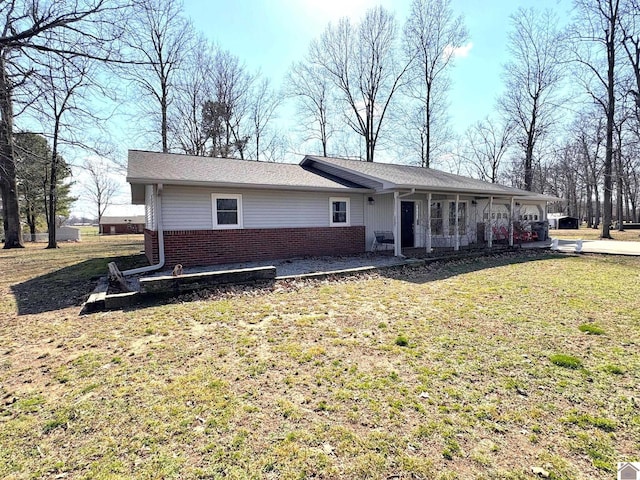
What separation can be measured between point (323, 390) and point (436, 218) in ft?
40.1

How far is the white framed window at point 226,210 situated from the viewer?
9594 mm

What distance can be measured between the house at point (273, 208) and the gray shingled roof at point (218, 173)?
28 millimetres

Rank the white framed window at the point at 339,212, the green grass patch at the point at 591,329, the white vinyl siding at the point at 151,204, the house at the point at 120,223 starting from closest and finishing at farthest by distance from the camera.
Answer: the green grass patch at the point at 591,329, the white vinyl siding at the point at 151,204, the white framed window at the point at 339,212, the house at the point at 120,223

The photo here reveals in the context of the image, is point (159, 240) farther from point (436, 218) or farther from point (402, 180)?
point (436, 218)

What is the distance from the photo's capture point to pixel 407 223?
13.6 metres

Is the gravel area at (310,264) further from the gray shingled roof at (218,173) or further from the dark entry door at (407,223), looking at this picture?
the dark entry door at (407,223)

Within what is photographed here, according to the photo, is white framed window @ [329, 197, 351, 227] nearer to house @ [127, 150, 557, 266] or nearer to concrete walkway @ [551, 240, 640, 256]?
house @ [127, 150, 557, 266]

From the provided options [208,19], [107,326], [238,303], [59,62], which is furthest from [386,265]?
[208,19]

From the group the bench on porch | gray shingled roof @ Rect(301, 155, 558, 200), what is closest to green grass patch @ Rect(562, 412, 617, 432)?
gray shingled roof @ Rect(301, 155, 558, 200)

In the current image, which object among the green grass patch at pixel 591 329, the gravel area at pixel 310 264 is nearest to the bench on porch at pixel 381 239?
the gravel area at pixel 310 264

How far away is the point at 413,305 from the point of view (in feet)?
19.2

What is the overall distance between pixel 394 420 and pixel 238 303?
397 cm

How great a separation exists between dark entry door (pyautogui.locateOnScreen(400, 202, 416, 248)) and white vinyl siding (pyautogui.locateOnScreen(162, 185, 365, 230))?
2.04 metres

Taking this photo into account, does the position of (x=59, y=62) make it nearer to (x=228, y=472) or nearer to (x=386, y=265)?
(x=228, y=472)
